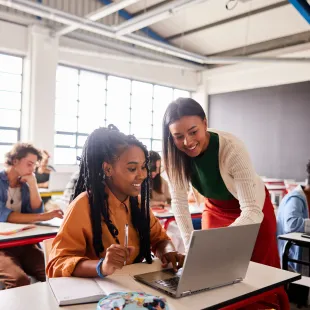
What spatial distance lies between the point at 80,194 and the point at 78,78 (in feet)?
22.4

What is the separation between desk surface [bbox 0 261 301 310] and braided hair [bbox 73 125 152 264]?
0.60ft

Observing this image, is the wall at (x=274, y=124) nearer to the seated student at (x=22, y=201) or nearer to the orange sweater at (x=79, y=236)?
the seated student at (x=22, y=201)

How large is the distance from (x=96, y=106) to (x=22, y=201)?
5.73 m

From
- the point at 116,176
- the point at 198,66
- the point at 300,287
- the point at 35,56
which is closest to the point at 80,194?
the point at 116,176

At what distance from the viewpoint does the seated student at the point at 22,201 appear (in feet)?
8.13

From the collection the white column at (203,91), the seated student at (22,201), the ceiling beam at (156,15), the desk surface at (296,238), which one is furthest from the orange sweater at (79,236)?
the white column at (203,91)

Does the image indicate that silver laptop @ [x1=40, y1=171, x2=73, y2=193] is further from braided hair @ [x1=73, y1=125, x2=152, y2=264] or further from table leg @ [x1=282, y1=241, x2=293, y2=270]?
braided hair @ [x1=73, y1=125, x2=152, y2=264]

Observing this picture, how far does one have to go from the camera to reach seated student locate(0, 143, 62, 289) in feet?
8.13

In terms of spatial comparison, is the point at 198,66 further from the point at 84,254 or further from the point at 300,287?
the point at 84,254

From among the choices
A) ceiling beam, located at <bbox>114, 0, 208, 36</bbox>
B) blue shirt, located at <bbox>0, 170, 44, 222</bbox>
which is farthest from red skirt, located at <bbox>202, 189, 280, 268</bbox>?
ceiling beam, located at <bbox>114, 0, 208, 36</bbox>

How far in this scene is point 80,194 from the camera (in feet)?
5.16

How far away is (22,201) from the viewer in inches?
111

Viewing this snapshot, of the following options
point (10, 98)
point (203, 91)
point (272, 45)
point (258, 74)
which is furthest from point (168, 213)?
point (203, 91)

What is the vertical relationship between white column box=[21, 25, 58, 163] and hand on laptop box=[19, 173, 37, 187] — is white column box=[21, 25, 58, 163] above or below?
above
